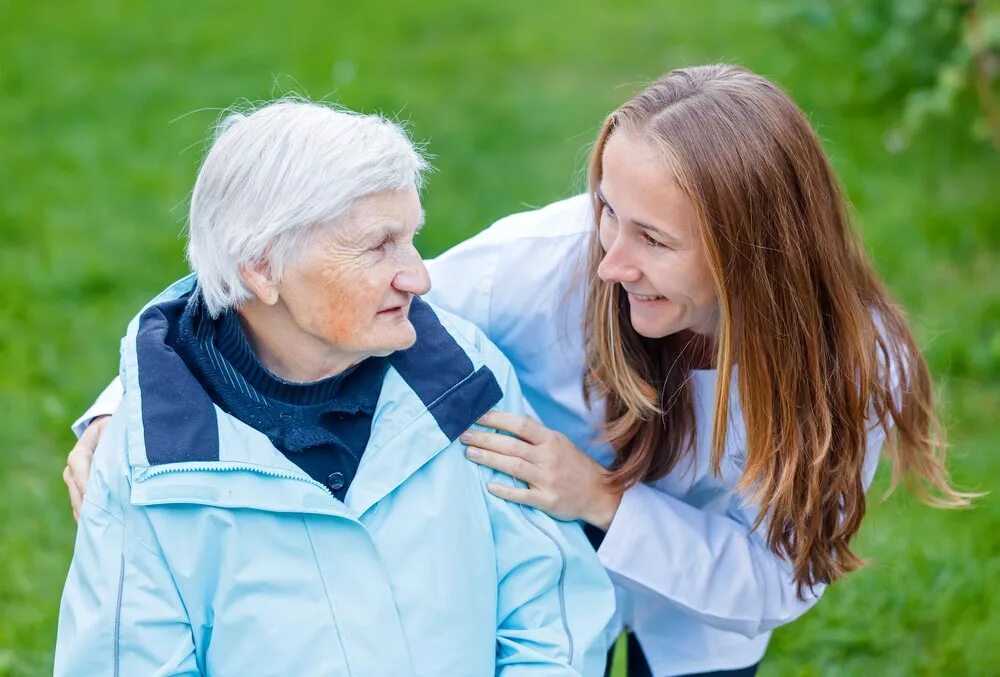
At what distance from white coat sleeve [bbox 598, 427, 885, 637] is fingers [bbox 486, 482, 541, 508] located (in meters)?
0.28

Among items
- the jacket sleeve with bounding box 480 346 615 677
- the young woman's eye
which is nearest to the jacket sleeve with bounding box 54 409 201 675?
the jacket sleeve with bounding box 480 346 615 677

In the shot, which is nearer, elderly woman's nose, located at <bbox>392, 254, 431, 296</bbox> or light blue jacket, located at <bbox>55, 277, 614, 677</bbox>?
light blue jacket, located at <bbox>55, 277, 614, 677</bbox>

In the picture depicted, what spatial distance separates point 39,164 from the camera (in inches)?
221

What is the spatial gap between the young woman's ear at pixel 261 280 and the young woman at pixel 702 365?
475mm

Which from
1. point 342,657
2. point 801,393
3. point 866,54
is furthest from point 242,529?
point 866,54

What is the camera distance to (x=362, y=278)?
2.33 meters

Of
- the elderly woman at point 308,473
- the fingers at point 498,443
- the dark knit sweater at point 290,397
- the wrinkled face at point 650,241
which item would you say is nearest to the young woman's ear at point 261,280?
the elderly woman at point 308,473

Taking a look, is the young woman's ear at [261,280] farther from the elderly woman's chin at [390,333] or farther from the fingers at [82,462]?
the fingers at [82,462]

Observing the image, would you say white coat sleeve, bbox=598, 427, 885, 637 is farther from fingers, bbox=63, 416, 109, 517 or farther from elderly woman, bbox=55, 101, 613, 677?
fingers, bbox=63, 416, 109, 517

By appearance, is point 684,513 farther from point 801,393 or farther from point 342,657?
point 342,657

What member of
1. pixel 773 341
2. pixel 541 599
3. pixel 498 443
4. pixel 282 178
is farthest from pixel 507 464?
pixel 282 178

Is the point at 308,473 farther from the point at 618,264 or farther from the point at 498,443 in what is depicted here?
the point at 618,264

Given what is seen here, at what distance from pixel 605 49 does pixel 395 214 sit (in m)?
4.64

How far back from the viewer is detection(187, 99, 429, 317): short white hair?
89.0 inches
